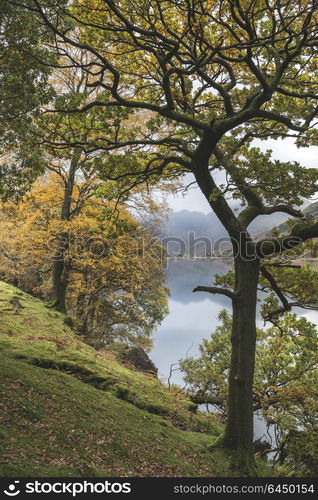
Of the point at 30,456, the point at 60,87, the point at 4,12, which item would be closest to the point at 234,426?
the point at 30,456

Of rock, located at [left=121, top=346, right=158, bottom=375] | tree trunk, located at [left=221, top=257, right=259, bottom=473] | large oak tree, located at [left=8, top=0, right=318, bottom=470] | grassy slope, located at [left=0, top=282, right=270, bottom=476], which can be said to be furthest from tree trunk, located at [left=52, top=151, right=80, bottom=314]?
tree trunk, located at [left=221, top=257, right=259, bottom=473]

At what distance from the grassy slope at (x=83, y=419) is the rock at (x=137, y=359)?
4278 mm

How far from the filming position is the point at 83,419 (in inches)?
284

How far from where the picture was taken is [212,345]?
57.7 feet

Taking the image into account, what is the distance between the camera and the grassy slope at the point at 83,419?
5406mm

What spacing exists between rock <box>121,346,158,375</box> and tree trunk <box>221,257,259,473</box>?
8.57 metres

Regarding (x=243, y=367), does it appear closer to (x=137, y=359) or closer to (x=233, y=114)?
(x=233, y=114)

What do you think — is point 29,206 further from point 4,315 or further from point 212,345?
point 212,345

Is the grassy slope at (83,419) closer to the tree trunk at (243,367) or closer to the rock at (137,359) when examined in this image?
the tree trunk at (243,367)

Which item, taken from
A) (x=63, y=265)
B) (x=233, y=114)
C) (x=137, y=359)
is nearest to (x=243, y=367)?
(x=233, y=114)

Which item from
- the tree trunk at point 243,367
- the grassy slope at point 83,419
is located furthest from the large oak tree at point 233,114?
the grassy slope at point 83,419

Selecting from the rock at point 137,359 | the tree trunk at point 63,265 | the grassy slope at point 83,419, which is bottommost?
the rock at point 137,359

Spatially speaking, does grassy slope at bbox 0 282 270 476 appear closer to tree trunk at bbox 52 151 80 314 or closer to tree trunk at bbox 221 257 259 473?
tree trunk at bbox 221 257 259 473

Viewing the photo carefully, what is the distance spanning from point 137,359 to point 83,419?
10.9 m
